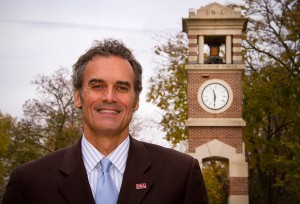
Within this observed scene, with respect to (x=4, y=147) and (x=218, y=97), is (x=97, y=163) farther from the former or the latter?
(x=4, y=147)

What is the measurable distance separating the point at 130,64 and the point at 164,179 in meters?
0.71

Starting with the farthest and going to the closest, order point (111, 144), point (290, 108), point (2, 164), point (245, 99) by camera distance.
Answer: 1. point (2, 164)
2. point (245, 99)
3. point (290, 108)
4. point (111, 144)

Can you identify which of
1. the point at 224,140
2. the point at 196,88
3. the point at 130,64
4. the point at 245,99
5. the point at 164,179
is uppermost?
the point at 245,99

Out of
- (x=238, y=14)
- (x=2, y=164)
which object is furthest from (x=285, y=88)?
(x=2, y=164)

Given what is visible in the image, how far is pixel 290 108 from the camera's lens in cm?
2691

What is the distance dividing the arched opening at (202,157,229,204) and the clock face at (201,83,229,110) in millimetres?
6184

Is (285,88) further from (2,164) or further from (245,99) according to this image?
(2,164)

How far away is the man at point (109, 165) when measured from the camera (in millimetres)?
3334

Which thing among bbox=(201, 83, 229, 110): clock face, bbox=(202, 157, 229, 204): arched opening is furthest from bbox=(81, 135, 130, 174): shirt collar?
bbox=(202, 157, 229, 204): arched opening

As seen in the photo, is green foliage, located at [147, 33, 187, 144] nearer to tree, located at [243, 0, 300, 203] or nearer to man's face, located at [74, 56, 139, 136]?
tree, located at [243, 0, 300, 203]

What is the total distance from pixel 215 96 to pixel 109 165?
17.4 meters

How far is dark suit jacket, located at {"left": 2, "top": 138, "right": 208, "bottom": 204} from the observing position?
332 cm

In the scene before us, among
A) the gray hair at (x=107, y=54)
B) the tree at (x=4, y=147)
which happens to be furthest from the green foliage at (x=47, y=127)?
the gray hair at (x=107, y=54)

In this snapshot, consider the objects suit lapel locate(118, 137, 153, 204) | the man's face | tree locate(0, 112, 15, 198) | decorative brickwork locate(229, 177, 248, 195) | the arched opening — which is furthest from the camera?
→ tree locate(0, 112, 15, 198)
